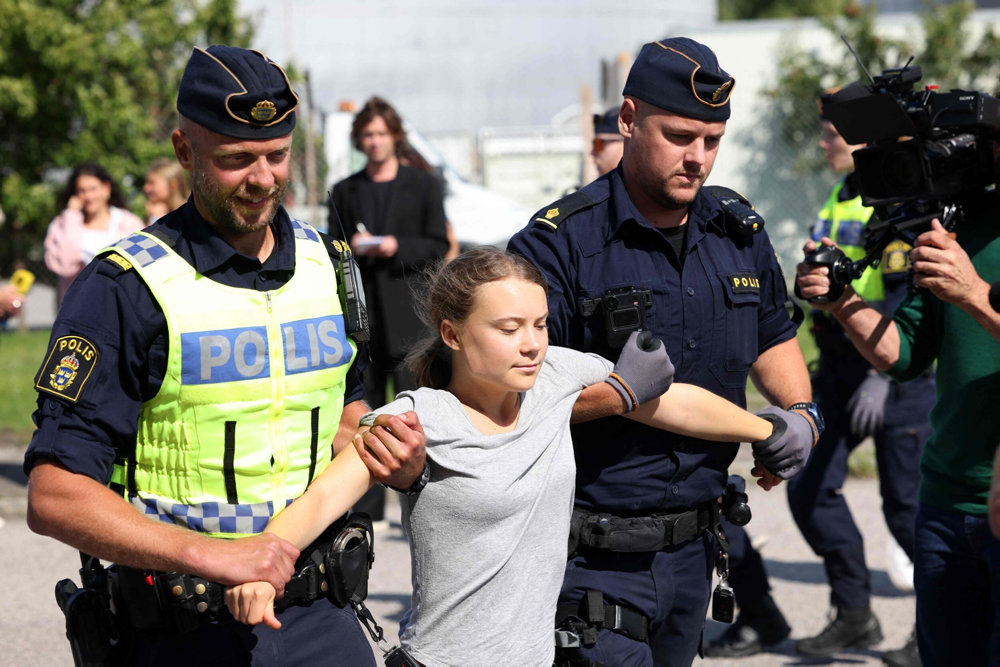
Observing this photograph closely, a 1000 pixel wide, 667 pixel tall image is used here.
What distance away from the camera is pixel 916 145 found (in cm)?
343

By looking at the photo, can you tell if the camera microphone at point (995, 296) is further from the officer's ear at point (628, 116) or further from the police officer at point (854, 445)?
the police officer at point (854, 445)

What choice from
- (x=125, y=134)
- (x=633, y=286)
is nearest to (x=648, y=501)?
(x=633, y=286)

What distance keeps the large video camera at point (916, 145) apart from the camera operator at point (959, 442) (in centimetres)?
6

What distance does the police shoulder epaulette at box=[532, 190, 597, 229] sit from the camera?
3.28 metres

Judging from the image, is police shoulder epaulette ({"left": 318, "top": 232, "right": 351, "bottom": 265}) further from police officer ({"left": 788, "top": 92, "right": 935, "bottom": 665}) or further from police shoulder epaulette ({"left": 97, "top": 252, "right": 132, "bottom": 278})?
police officer ({"left": 788, "top": 92, "right": 935, "bottom": 665})

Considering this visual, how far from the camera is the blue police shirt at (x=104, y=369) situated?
96.1 inches

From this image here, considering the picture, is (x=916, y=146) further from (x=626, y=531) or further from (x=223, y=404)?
(x=223, y=404)

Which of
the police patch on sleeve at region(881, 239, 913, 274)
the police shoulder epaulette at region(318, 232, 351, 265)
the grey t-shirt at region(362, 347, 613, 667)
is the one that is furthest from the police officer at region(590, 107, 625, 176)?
the grey t-shirt at region(362, 347, 613, 667)

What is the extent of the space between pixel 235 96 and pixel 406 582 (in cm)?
393

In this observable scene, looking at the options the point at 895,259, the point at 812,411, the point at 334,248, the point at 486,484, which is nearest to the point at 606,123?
the point at 895,259

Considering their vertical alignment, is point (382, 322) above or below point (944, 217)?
below

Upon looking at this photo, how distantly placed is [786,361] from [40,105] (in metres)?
15.9

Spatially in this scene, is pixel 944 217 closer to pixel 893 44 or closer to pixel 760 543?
pixel 760 543

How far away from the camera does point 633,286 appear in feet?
10.5
